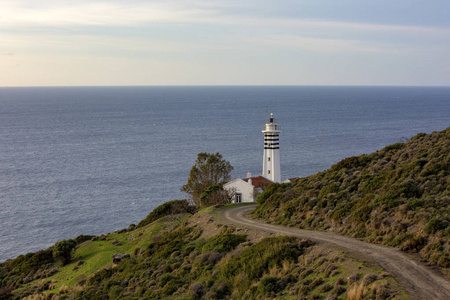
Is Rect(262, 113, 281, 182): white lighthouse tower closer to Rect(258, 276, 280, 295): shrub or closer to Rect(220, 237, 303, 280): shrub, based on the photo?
Rect(220, 237, 303, 280): shrub

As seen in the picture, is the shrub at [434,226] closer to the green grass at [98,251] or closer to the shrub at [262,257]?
the shrub at [262,257]

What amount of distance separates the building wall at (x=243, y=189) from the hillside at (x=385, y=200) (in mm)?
8029

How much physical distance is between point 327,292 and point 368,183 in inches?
541

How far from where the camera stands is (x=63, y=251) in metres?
31.8

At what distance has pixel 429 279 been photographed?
1606cm

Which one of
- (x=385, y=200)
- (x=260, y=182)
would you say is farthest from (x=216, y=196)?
(x=385, y=200)

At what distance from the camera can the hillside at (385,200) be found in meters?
20.2

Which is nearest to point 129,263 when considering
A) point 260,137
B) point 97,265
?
point 97,265

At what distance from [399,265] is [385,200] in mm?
7244

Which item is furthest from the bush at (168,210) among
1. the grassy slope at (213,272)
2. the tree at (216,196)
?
the grassy slope at (213,272)

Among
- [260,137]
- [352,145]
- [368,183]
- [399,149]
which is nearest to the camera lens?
[368,183]

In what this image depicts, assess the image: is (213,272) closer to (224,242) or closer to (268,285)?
(224,242)

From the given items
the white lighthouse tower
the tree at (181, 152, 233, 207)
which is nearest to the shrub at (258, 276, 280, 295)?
the tree at (181, 152, 233, 207)

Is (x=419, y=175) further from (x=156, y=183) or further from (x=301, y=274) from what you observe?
(x=156, y=183)
